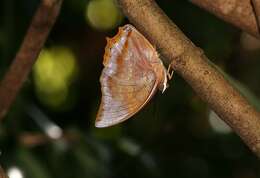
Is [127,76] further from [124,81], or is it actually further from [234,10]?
[234,10]

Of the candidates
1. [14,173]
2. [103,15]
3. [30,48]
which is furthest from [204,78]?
[103,15]

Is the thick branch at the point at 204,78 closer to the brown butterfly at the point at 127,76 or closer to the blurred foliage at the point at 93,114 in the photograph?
the brown butterfly at the point at 127,76

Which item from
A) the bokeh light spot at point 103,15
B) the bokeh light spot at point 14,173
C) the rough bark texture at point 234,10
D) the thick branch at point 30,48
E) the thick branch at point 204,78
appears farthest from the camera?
the bokeh light spot at point 103,15

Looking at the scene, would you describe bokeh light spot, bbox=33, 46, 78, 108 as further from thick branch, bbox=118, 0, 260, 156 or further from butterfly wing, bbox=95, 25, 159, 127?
thick branch, bbox=118, 0, 260, 156

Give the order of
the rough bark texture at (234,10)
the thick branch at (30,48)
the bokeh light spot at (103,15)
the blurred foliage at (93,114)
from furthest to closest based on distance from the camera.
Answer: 1. the bokeh light spot at (103,15)
2. the blurred foliage at (93,114)
3. the thick branch at (30,48)
4. the rough bark texture at (234,10)

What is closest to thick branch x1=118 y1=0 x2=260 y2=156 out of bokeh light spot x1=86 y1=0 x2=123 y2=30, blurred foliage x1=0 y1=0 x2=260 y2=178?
blurred foliage x1=0 y1=0 x2=260 y2=178

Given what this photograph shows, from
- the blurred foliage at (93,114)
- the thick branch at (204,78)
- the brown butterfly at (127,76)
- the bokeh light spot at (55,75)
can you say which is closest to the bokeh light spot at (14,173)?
the blurred foliage at (93,114)

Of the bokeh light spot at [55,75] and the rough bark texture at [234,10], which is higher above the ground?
the rough bark texture at [234,10]

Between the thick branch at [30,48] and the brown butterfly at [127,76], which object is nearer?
the brown butterfly at [127,76]
